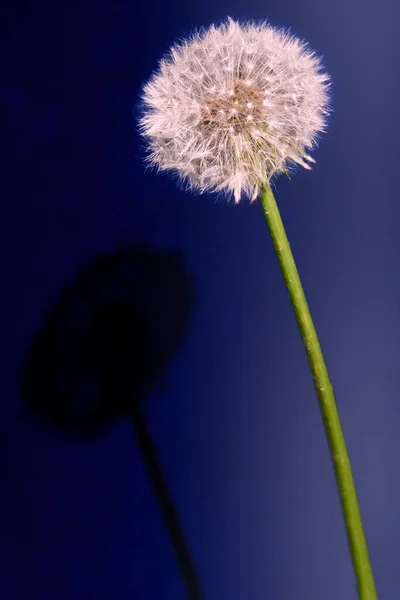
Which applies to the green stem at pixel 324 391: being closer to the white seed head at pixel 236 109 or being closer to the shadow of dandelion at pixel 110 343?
the white seed head at pixel 236 109

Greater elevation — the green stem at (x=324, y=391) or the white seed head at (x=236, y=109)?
the white seed head at (x=236, y=109)

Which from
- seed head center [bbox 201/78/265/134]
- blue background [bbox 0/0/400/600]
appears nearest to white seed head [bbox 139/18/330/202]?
seed head center [bbox 201/78/265/134]

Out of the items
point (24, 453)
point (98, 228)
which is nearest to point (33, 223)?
point (98, 228)

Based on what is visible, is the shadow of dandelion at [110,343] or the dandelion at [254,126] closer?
the dandelion at [254,126]

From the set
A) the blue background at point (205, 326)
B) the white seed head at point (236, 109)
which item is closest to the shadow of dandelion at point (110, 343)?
the blue background at point (205, 326)

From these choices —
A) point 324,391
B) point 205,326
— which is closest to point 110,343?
point 205,326

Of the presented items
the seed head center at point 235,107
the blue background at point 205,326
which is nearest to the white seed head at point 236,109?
the seed head center at point 235,107

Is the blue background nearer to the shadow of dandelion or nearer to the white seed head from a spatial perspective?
the shadow of dandelion
